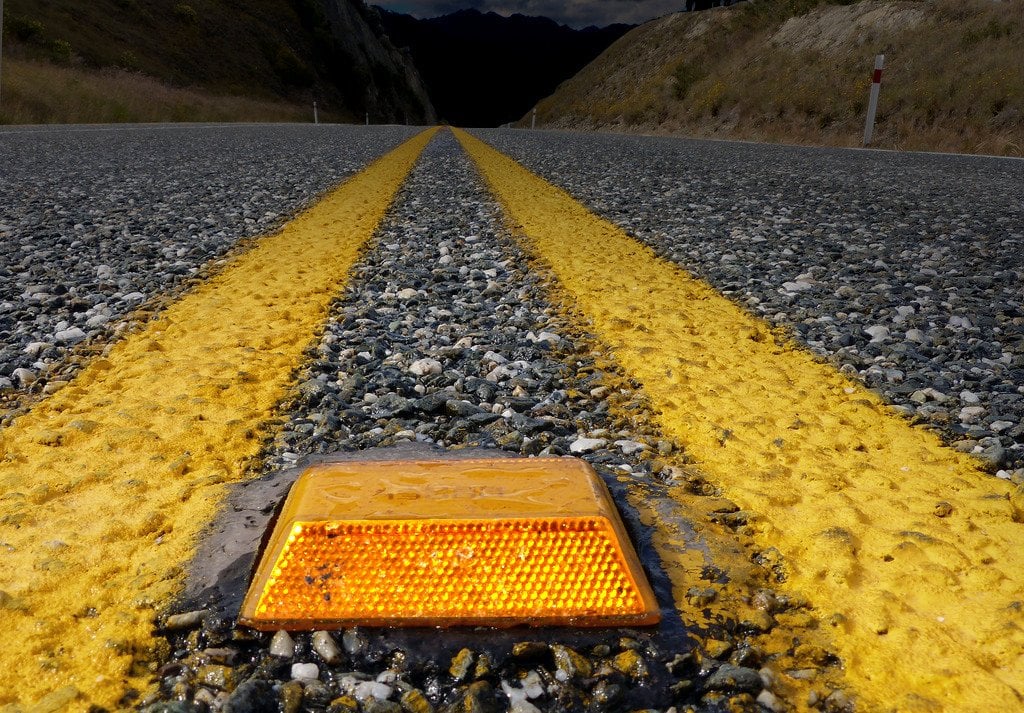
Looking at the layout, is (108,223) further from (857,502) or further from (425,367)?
(857,502)

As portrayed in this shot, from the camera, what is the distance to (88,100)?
19453 mm

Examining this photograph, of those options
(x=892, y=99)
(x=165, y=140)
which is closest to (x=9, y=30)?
(x=165, y=140)

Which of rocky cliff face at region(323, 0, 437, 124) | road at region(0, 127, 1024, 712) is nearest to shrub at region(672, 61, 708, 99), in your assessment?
road at region(0, 127, 1024, 712)

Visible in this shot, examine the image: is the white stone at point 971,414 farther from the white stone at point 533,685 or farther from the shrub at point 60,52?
the shrub at point 60,52

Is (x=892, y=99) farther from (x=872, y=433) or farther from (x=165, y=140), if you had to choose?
(x=872, y=433)

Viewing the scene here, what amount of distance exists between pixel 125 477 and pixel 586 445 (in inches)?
35.3

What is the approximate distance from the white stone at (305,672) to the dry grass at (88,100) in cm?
1749

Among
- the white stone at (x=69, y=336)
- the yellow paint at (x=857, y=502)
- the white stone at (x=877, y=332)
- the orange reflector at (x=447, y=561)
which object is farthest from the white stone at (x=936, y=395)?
the white stone at (x=69, y=336)

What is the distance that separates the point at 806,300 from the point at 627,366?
1.06 m

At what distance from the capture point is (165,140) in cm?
1160

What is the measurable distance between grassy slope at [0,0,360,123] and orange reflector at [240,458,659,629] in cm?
1741

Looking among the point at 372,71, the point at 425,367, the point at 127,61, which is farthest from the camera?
the point at 372,71

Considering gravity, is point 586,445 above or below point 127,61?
below

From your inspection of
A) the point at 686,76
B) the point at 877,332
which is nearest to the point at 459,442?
the point at 877,332
